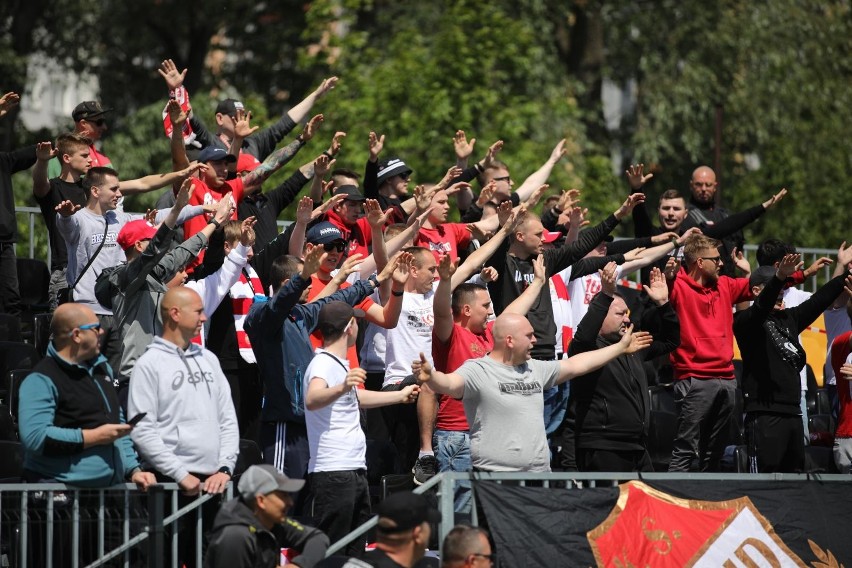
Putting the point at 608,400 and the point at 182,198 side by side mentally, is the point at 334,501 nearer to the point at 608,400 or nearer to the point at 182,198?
the point at 182,198

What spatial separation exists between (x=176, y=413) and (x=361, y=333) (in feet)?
10.5

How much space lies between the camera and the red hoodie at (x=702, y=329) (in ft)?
36.9

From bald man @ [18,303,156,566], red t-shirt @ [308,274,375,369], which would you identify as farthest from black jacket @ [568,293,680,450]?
bald man @ [18,303,156,566]

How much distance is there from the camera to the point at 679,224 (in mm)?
13562

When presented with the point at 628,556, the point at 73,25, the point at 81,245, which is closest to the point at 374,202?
the point at 81,245

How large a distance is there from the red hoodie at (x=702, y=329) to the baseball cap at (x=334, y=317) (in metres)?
3.36

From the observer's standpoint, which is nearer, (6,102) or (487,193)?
(6,102)

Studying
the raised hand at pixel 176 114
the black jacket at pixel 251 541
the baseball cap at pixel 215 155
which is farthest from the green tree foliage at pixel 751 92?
the black jacket at pixel 251 541

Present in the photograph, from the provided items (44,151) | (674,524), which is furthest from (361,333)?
(674,524)

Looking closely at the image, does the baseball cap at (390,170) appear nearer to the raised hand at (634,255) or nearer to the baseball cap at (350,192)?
the baseball cap at (350,192)

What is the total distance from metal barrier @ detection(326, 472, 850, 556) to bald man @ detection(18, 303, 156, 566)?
1324 mm

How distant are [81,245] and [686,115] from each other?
18.6m

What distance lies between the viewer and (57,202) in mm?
11742

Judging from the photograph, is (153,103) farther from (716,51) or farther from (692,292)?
(692,292)
